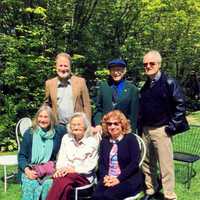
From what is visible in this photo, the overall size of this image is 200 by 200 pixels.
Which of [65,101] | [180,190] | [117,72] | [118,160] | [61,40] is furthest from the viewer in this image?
[61,40]

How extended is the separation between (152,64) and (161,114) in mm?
568

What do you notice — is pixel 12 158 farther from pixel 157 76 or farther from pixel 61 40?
pixel 61 40

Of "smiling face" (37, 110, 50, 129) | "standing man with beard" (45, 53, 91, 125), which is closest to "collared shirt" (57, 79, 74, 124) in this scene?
"standing man with beard" (45, 53, 91, 125)

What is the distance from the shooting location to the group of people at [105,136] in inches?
197

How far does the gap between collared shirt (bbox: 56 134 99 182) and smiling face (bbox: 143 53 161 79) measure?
97 centimetres

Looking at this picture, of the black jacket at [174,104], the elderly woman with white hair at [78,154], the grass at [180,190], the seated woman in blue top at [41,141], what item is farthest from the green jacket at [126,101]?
the grass at [180,190]

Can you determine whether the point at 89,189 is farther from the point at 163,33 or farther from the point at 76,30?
the point at 163,33

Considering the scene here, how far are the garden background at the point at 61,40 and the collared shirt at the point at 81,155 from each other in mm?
5431

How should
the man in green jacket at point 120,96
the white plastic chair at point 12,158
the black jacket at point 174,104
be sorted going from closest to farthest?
the black jacket at point 174,104 < the man in green jacket at point 120,96 < the white plastic chair at point 12,158

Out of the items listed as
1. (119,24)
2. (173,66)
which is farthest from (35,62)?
(173,66)

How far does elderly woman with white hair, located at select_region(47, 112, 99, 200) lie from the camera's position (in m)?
5.11

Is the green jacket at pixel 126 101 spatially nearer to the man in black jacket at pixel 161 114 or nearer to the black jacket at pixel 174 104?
the man in black jacket at pixel 161 114

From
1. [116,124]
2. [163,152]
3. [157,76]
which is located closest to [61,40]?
[157,76]

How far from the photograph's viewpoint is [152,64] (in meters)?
5.42
